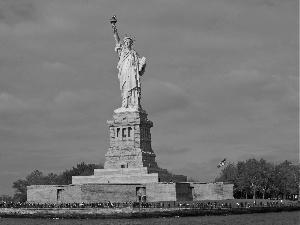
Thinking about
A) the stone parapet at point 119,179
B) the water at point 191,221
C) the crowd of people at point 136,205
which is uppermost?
the stone parapet at point 119,179

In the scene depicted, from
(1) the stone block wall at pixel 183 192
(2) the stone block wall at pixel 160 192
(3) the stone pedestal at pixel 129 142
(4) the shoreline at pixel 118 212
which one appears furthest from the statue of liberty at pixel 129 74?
(4) the shoreline at pixel 118 212

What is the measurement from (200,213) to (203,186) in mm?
10515

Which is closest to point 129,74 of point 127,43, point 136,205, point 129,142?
point 127,43

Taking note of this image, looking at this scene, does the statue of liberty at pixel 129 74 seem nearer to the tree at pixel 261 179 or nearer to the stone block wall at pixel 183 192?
the stone block wall at pixel 183 192

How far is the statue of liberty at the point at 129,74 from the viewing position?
83125 mm

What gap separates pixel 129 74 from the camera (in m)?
83.2

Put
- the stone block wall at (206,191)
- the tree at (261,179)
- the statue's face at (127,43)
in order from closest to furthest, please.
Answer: the stone block wall at (206,191) → the statue's face at (127,43) → the tree at (261,179)

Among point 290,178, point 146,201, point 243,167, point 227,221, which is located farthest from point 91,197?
point 290,178

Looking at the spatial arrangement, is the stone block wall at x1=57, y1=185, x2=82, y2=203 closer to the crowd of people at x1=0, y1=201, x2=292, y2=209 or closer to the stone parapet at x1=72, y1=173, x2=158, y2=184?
the crowd of people at x1=0, y1=201, x2=292, y2=209

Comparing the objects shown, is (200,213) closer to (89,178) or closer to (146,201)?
(146,201)

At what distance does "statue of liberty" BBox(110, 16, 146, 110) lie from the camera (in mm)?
83125

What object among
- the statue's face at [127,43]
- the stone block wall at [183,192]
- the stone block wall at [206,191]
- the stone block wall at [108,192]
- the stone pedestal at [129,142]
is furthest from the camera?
the statue's face at [127,43]

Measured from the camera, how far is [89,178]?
3073 inches

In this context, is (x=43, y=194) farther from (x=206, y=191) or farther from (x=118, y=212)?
(x=206, y=191)
